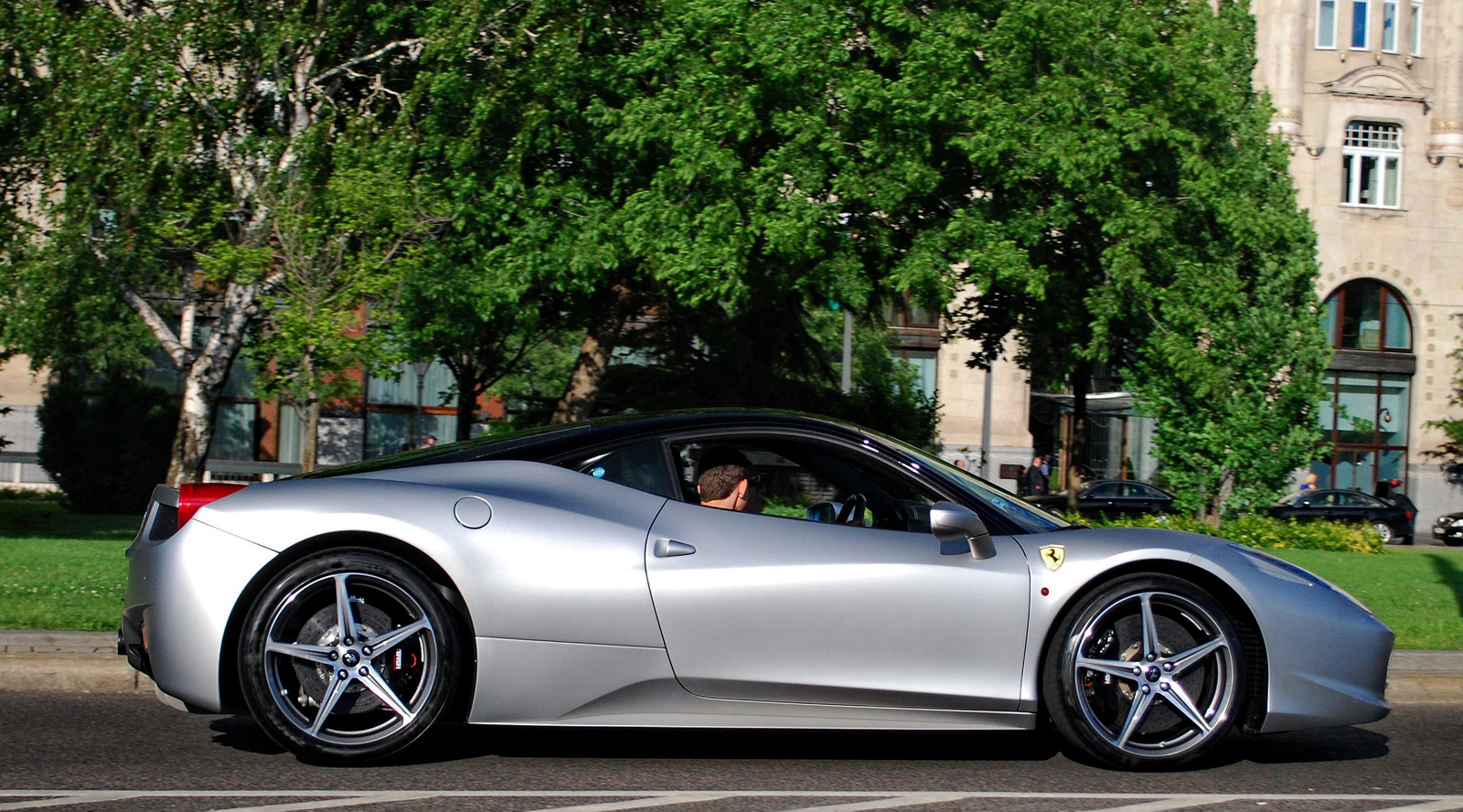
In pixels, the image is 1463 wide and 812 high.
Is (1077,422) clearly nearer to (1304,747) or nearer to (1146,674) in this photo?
(1304,747)

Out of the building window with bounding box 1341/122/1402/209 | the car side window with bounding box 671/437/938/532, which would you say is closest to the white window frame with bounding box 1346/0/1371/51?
the building window with bounding box 1341/122/1402/209

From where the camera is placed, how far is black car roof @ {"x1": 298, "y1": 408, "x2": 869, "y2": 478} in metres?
5.11

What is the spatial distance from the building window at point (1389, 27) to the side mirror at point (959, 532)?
38.5 meters

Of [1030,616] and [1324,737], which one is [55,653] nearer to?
[1030,616]

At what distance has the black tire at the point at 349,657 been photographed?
4.76 meters

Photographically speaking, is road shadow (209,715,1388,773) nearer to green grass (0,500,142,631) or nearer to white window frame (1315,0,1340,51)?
green grass (0,500,142,631)

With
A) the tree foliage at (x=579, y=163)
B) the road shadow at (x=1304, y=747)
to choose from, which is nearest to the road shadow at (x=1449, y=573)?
the tree foliage at (x=579, y=163)

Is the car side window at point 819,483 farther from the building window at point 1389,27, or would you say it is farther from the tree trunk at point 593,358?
the building window at point 1389,27

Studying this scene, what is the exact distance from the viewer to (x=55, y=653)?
6.46 meters

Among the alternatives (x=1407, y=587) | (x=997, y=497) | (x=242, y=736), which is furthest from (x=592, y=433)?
(x=1407, y=587)

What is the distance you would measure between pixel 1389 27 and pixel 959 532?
38.9 metres

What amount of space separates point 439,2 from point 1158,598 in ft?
40.5

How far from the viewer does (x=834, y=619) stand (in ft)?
15.7

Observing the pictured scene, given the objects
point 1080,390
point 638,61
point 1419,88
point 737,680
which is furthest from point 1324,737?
point 1419,88
